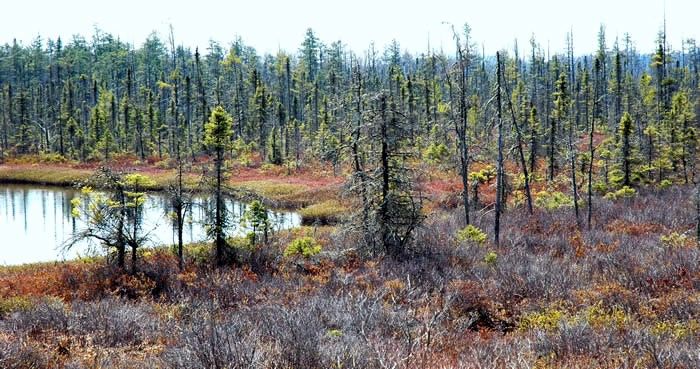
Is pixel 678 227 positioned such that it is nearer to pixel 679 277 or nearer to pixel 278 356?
pixel 679 277

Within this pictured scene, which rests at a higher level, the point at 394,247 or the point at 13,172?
the point at 13,172

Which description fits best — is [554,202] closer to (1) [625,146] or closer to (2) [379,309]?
(1) [625,146]

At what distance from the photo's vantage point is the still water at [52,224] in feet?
83.9

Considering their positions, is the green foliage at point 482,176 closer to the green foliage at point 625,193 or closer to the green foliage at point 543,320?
the green foliage at point 625,193

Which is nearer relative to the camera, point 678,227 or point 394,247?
point 394,247

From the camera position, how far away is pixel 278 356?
710cm

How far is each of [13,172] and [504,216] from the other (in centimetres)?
5044

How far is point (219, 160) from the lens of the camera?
64.9 ft

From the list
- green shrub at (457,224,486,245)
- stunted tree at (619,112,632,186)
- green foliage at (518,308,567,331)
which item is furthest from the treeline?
green foliage at (518,308,567,331)

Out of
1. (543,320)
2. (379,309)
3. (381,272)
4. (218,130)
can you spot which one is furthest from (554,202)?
(379,309)

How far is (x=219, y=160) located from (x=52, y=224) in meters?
20.2

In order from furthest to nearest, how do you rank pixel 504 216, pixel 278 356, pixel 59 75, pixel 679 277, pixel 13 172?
pixel 59 75 < pixel 13 172 < pixel 504 216 < pixel 679 277 < pixel 278 356

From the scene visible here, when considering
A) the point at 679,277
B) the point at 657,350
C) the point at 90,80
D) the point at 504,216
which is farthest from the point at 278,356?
the point at 90,80

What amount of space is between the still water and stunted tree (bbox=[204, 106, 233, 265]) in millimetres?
484
